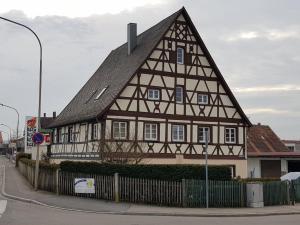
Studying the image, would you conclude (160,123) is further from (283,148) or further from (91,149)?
(283,148)

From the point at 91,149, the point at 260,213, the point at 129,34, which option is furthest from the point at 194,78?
the point at 260,213

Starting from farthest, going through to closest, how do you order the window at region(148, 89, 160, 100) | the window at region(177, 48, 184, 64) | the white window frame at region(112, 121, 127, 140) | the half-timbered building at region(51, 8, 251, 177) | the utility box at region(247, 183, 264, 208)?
the window at region(177, 48, 184, 64) → the window at region(148, 89, 160, 100) → the half-timbered building at region(51, 8, 251, 177) → the white window frame at region(112, 121, 127, 140) → the utility box at region(247, 183, 264, 208)

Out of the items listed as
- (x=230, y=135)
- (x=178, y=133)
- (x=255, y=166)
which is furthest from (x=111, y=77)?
(x=255, y=166)

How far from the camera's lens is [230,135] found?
40500mm

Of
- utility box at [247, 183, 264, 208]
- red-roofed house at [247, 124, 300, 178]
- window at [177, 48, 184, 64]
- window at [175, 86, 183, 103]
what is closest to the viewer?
utility box at [247, 183, 264, 208]

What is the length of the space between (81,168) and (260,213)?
9515mm

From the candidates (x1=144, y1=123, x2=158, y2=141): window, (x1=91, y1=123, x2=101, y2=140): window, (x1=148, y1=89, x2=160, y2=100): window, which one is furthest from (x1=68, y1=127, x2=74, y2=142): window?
(x1=148, y1=89, x2=160, y2=100): window

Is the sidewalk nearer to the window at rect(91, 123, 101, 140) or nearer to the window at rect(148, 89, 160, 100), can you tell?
the window at rect(91, 123, 101, 140)

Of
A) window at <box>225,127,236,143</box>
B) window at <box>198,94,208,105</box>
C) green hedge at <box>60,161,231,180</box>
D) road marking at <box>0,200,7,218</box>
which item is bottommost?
road marking at <box>0,200,7,218</box>

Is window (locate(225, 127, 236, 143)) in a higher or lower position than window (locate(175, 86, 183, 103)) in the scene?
lower

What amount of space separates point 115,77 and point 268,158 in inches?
716

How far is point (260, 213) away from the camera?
2128cm

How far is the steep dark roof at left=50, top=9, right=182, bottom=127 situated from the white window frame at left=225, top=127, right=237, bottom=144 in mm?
9002

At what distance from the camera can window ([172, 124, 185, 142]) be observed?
37.8 meters
